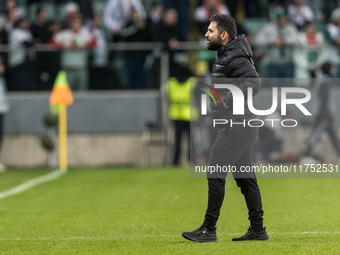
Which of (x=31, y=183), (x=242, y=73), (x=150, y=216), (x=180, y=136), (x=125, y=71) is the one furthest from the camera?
(x=125, y=71)

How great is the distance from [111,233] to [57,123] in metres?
12.6

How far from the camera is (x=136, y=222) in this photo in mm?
11375

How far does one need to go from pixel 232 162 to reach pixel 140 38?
14.5 metres

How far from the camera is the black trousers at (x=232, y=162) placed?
8.98 metres

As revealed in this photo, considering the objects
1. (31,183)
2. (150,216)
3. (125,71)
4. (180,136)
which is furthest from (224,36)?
(125,71)

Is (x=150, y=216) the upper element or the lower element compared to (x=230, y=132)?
lower

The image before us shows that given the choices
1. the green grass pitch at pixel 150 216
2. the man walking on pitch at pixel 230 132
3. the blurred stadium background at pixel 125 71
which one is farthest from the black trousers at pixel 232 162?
the blurred stadium background at pixel 125 71

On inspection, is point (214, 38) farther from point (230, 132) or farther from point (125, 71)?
point (125, 71)

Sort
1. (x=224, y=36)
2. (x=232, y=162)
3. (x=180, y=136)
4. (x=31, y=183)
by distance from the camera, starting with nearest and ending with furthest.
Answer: (x=224, y=36), (x=232, y=162), (x=31, y=183), (x=180, y=136)

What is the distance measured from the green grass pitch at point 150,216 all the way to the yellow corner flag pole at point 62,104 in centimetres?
282

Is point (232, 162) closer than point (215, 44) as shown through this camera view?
No

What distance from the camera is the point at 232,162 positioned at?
29.6 ft

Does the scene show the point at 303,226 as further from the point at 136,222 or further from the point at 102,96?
the point at 102,96

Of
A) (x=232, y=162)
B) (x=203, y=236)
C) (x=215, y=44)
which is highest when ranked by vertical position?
(x=215, y=44)
